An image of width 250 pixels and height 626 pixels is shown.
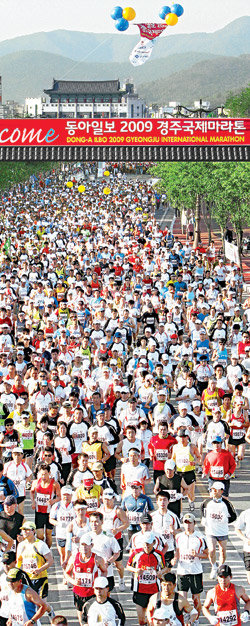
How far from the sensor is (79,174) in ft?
376

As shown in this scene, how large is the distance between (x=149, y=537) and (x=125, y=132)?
46.3 feet

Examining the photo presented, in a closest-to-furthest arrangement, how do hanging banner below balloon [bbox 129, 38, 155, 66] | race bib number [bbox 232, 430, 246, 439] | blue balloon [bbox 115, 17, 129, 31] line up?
race bib number [bbox 232, 430, 246, 439] → blue balloon [bbox 115, 17, 129, 31] → hanging banner below balloon [bbox 129, 38, 155, 66]

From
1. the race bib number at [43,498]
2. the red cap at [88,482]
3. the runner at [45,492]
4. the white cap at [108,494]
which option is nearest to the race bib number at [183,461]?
the red cap at [88,482]

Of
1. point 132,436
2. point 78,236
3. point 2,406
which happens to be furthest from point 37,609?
point 78,236

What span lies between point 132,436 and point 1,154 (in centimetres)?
1231

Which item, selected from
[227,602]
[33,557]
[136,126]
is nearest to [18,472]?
[33,557]

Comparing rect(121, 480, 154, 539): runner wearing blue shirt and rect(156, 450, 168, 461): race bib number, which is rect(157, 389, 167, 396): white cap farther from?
rect(121, 480, 154, 539): runner wearing blue shirt

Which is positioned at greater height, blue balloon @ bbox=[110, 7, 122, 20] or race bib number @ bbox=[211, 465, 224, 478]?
blue balloon @ bbox=[110, 7, 122, 20]

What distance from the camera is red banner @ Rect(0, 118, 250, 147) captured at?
69.7 feet

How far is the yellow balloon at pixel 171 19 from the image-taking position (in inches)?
858

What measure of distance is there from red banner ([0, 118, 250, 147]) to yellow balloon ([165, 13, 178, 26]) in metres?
2.57

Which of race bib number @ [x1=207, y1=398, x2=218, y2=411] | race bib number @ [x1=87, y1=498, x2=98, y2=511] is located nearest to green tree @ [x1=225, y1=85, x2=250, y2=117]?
race bib number @ [x1=207, y1=398, x2=218, y2=411]

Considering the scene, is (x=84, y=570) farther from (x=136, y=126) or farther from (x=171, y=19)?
(x=171, y=19)

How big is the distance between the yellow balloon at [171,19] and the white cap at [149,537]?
51.8 feet
